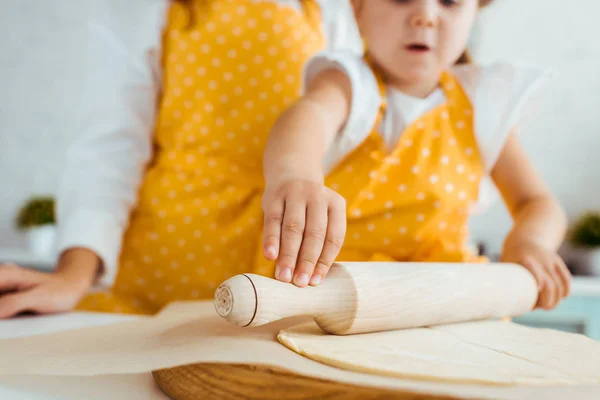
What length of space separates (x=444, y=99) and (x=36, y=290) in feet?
1.71

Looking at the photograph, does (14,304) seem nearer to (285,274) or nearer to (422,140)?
(285,274)

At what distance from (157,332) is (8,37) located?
221cm

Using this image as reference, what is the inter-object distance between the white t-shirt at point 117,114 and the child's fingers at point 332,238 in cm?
46

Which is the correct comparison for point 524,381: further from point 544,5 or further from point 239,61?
point 544,5

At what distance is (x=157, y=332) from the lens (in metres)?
0.42

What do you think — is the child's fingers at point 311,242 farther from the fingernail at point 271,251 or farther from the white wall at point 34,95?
the white wall at point 34,95

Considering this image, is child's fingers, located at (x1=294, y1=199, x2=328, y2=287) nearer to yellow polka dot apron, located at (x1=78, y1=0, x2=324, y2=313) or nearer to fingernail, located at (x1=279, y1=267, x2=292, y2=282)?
fingernail, located at (x1=279, y1=267, x2=292, y2=282)

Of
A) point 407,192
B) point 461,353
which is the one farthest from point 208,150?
point 461,353

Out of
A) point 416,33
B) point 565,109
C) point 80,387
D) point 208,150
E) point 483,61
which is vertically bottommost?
point 80,387

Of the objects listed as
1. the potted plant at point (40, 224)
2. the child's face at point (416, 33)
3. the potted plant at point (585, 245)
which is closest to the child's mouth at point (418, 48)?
the child's face at point (416, 33)

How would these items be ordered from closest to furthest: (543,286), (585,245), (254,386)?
(254,386) → (543,286) → (585,245)

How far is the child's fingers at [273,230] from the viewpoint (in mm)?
365

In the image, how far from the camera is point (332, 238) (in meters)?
0.39

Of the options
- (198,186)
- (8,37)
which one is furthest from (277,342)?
(8,37)
